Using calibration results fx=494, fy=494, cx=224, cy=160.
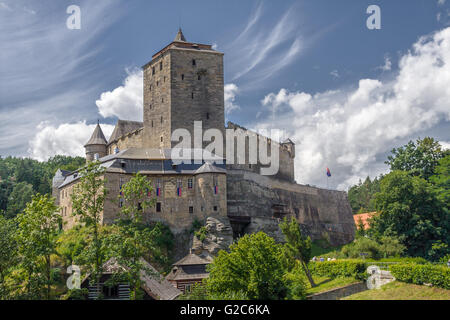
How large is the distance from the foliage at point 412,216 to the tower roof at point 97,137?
40191 mm

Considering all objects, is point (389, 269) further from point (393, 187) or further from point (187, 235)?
point (187, 235)

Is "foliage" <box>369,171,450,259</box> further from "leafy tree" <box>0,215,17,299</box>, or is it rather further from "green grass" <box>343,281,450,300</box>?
"leafy tree" <box>0,215,17,299</box>

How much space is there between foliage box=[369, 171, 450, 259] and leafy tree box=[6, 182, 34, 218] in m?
45.8

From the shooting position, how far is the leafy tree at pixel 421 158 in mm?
58562

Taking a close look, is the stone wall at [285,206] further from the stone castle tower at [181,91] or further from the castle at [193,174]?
the stone castle tower at [181,91]

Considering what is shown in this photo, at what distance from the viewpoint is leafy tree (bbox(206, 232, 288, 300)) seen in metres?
29.3

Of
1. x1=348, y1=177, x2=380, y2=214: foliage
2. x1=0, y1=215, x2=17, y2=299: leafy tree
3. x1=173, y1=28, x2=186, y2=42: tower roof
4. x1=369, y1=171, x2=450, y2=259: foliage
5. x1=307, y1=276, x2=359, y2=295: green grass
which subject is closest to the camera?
x1=0, y1=215, x2=17, y2=299: leafy tree

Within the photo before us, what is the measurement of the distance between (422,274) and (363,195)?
77.6m

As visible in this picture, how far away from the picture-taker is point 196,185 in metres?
49.4

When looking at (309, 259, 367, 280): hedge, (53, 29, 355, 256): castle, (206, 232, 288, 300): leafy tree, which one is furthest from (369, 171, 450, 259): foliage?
(206, 232, 288, 300): leafy tree

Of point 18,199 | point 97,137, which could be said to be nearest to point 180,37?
point 97,137

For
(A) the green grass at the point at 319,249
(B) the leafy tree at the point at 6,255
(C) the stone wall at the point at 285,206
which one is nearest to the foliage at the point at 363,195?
(C) the stone wall at the point at 285,206

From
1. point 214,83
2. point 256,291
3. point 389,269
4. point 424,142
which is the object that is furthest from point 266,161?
point 256,291
